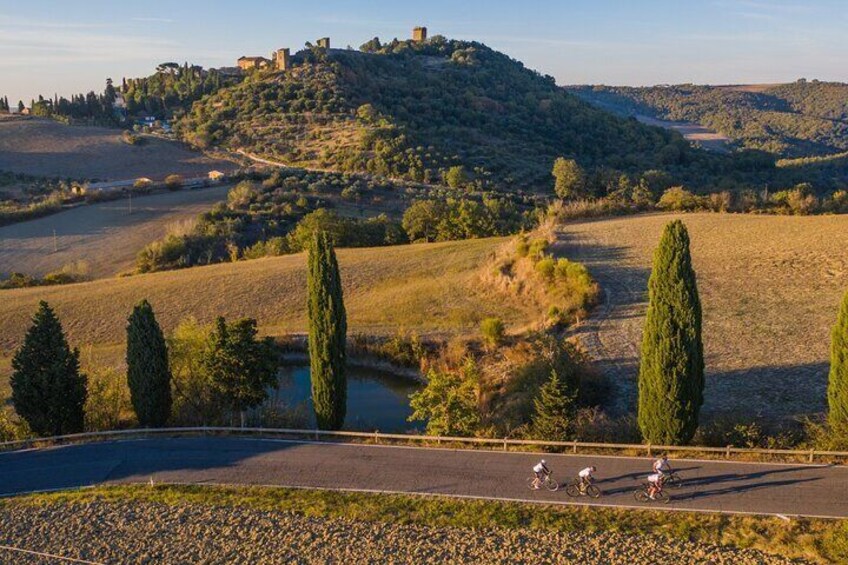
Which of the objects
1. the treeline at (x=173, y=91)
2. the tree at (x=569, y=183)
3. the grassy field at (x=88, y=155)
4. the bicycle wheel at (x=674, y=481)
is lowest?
the bicycle wheel at (x=674, y=481)

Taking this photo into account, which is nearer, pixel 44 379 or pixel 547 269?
pixel 44 379

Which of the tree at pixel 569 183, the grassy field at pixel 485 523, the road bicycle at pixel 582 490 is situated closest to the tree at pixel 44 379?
the grassy field at pixel 485 523

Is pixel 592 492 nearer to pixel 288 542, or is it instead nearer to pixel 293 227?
pixel 288 542

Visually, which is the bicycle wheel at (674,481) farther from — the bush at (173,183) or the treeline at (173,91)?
the treeline at (173,91)

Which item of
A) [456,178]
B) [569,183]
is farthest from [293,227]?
[569,183]

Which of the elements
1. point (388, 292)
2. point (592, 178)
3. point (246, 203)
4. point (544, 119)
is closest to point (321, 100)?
point (544, 119)

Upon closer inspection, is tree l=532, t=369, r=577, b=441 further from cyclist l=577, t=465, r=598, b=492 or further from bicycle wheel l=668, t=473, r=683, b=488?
bicycle wheel l=668, t=473, r=683, b=488
